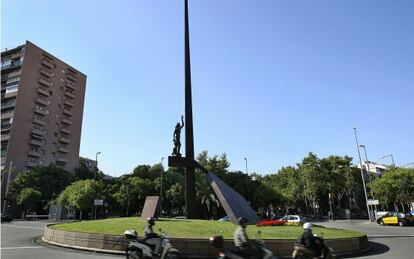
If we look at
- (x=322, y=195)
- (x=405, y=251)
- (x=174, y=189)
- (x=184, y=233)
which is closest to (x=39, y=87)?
(x=174, y=189)

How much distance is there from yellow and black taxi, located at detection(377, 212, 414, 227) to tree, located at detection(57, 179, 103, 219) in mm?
38648

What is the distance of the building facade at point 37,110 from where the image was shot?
68.9 meters

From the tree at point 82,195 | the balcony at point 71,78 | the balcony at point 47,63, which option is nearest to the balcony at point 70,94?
the balcony at point 71,78

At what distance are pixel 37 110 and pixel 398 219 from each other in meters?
68.3

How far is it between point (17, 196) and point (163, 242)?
57.5m

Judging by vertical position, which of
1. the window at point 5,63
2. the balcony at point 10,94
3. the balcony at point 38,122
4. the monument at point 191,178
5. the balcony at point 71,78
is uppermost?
the balcony at point 71,78

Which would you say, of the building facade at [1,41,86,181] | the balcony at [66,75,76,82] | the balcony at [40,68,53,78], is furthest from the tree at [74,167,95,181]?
the balcony at [66,75,76,82]

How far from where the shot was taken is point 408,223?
115 feet

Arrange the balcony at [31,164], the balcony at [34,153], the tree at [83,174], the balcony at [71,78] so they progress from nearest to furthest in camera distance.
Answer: the balcony at [31,164], the balcony at [34,153], the tree at [83,174], the balcony at [71,78]

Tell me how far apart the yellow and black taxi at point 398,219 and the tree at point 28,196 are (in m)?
50.4

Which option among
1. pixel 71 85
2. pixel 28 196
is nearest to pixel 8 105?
pixel 71 85

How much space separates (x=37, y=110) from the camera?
74438 millimetres

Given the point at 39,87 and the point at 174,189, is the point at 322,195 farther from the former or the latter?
the point at 39,87

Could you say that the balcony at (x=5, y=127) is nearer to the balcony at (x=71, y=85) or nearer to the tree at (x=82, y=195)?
the balcony at (x=71, y=85)
